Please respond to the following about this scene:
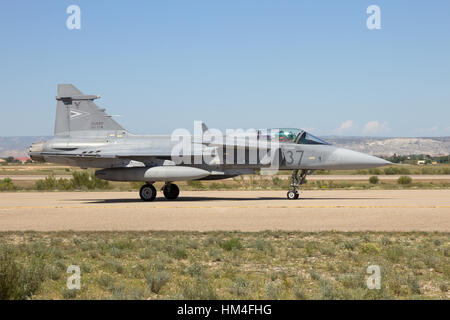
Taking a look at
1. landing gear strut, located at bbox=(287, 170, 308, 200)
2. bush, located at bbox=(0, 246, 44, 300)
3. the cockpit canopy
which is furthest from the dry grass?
landing gear strut, located at bbox=(287, 170, 308, 200)

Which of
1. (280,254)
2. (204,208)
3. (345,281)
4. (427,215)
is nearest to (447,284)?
(345,281)

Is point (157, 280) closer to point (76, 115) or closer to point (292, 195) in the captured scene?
point (292, 195)

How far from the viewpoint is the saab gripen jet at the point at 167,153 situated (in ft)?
78.0

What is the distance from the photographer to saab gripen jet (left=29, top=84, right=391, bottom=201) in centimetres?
2377

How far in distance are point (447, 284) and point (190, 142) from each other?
1672 cm

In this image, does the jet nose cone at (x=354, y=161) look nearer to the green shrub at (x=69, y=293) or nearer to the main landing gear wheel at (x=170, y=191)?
the main landing gear wheel at (x=170, y=191)

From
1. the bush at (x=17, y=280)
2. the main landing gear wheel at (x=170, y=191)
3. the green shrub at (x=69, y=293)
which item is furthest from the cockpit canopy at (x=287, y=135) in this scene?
the green shrub at (x=69, y=293)

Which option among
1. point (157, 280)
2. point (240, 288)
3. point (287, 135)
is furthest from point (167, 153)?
point (240, 288)

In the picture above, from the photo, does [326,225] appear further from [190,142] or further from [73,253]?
[190,142]

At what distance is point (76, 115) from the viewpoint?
84.6ft

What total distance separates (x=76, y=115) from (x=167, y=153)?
538 cm

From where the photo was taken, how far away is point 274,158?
23.8 meters

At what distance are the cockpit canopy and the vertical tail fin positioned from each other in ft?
26.0

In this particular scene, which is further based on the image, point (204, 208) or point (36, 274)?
point (204, 208)
